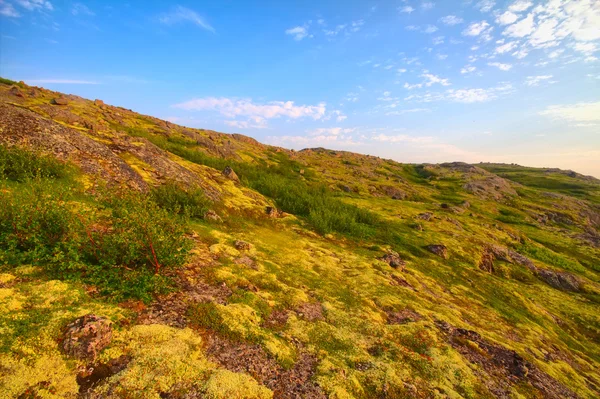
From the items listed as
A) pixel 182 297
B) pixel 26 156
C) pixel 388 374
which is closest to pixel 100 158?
pixel 26 156

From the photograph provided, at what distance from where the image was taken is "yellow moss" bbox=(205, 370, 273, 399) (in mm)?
7652

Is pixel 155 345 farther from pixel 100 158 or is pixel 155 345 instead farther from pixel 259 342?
pixel 100 158

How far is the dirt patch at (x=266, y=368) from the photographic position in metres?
8.78

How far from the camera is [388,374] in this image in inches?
416

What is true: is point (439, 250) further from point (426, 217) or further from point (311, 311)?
point (311, 311)

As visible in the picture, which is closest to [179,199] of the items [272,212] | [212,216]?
[212,216]

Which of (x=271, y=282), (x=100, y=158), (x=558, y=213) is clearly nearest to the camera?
(x=271, y=282)

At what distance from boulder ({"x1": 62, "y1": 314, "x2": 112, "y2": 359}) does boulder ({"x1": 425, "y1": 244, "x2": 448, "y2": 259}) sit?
109ft

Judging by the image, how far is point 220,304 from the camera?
1184 centimetres

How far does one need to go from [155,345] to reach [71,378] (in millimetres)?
2084

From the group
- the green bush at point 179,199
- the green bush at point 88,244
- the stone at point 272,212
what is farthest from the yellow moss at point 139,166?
the green bush at point 88,244

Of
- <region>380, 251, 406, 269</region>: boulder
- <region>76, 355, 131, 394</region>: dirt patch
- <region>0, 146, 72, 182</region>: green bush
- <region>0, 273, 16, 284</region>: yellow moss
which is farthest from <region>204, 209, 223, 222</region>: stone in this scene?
<region>380, 251, 406, 269</region>: boulder

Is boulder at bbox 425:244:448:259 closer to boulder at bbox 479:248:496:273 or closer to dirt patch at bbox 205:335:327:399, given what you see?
boulder at bbox 479:248:496:273

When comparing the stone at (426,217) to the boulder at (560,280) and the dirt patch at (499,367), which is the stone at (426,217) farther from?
the dirt patch at (499,367)
